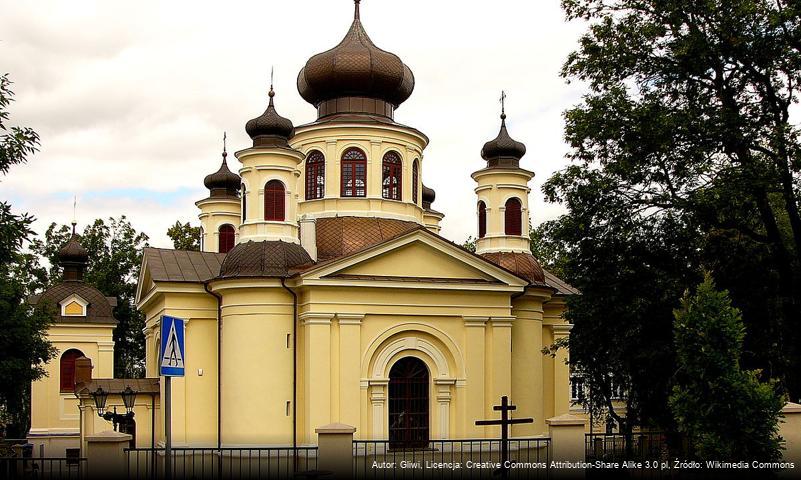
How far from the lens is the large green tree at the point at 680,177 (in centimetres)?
2020

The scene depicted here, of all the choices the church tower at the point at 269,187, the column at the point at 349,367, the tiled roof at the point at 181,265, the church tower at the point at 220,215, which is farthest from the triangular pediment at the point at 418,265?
the church tower at the point at 220,215

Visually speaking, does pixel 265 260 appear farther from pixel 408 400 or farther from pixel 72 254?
pixel 72 254

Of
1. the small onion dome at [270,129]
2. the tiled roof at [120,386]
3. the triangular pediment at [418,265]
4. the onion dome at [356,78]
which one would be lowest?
the tiled roof at [120,386]

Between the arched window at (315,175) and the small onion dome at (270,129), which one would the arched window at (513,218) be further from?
the small onion dome at (270,129)

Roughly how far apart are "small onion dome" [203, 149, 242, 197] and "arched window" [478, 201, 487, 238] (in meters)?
13.8

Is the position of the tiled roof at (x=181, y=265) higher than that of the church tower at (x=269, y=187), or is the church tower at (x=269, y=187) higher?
the church tower at (x=269, y=187)

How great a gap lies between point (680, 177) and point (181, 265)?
1512 cm

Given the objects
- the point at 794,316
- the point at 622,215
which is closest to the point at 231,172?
the point at 622,215

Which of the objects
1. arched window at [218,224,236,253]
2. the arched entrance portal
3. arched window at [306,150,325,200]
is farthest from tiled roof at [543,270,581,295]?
arched window at [218,224,236,253]

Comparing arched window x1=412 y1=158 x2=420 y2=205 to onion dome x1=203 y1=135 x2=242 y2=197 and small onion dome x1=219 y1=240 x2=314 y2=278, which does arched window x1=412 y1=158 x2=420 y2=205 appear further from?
onion dome x1=203 y1=135 x2=242 y2=197

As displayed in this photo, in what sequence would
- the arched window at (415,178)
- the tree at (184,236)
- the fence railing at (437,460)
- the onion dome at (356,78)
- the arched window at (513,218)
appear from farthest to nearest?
the tree at (184,236) → the arched window at (513,218) → the arched window at (415,178) → the onion dome at (356,78) → the fence railing at (437,460)

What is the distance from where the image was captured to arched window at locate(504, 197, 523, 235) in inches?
1227

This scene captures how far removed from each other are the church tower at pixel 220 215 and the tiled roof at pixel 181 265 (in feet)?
Result: 31.1

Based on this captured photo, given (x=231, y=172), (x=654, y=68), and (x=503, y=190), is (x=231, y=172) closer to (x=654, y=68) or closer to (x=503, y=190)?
(x=503, y=190)
